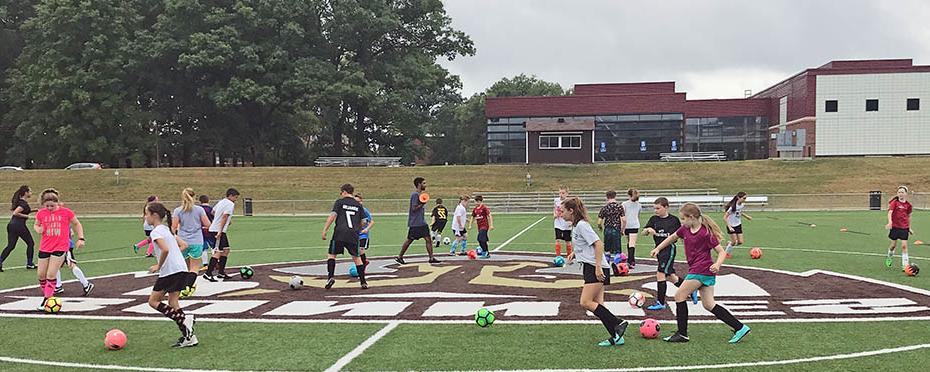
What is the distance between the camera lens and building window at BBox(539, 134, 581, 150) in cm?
5469

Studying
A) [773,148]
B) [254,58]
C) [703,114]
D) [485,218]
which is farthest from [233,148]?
[485,218]

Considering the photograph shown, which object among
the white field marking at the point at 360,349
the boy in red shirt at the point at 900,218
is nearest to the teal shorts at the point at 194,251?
the white field marking at the point at 360,349

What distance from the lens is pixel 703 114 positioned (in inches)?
2579

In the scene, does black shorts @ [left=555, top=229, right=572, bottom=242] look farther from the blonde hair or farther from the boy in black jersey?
the blonde hair

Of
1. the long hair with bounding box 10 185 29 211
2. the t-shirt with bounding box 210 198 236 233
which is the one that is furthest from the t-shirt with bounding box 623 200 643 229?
the long hair with bounding box 10 185 29 211

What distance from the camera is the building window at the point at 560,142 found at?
5469 cm

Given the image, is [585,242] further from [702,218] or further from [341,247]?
[341,247]

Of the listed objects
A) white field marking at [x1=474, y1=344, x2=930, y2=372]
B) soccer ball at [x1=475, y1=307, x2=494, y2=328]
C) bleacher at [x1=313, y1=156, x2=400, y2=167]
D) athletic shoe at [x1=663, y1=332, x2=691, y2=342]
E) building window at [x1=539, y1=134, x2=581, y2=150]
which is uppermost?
building window at [x1=539, y1=134, x2=581, y2=150]

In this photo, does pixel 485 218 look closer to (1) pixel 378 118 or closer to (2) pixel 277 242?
(2) pixel 277 242

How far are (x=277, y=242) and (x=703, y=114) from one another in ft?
171

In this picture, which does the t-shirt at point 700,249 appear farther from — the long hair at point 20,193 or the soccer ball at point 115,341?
the long hair at point 20,193

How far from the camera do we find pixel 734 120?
6681 centimetres

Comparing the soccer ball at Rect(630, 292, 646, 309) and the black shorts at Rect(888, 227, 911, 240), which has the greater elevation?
the black shorts at Rect(888, 227, 911, 240)

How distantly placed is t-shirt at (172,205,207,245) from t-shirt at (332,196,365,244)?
2372mm
